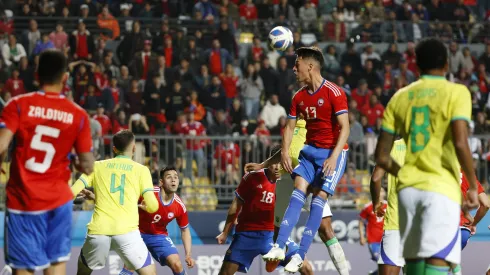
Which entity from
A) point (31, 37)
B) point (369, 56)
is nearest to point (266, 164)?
point (31, 37)

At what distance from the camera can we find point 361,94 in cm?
2477

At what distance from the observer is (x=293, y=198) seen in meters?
11.7

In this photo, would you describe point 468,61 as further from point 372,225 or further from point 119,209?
point 119,209

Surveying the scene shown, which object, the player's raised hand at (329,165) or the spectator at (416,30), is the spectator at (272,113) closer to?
the spectator at (416,30)

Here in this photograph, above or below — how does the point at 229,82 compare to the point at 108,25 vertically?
below

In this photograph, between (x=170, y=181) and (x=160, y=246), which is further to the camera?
(x=170, y=181)

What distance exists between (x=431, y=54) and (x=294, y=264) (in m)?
3.82

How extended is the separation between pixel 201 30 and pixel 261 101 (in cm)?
322

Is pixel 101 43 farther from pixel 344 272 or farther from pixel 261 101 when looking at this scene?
pixel 344 272

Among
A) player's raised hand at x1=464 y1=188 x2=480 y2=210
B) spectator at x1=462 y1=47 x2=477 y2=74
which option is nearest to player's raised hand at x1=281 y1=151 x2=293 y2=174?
player's raised hand at x1=464 y1=188 x2=480 y2=210

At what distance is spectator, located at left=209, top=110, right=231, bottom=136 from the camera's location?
73.5 feet

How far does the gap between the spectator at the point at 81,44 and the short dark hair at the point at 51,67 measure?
15.8 meters

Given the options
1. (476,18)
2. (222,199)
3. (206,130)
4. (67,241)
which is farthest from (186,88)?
(67,241)

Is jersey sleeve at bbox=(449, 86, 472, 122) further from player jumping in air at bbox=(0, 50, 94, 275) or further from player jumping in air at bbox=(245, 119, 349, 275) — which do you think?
player jumping in air at bbox=(245, 119, 349, 275)
